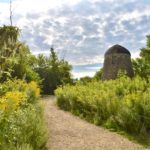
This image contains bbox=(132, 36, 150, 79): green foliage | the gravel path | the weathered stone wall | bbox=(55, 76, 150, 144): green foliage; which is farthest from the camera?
bbox=(132, 36, 150, 79): green foliage

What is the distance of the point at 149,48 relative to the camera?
1404 inches

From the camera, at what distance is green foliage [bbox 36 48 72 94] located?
112 ft

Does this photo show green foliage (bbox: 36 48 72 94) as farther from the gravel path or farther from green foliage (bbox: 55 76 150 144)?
the gravel path

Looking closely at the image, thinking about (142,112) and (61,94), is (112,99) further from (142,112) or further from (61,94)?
(61,94)

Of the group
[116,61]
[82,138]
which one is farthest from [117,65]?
[82,138]

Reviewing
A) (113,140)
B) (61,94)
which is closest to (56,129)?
(113,140)

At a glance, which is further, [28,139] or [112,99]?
[112,99]

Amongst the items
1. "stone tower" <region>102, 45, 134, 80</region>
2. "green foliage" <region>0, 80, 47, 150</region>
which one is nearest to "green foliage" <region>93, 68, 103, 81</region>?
"stone tower" <region>102, 45, 134, 80</region>

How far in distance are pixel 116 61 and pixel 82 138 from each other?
58.2 feet

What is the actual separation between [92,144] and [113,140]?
0.74m

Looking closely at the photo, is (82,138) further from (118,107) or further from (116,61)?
(116,61)

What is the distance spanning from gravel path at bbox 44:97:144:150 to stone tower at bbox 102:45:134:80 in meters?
14.6

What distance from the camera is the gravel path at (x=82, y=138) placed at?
371 inches

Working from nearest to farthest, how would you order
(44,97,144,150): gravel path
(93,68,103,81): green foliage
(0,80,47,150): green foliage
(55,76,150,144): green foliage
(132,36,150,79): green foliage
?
(0,80,47,150): green foliage, (44,97,144,150): gravel path, (55,76,150,144): green foliage, (132,36,150,79): green foliage, (93,68,103,81): green foliage
